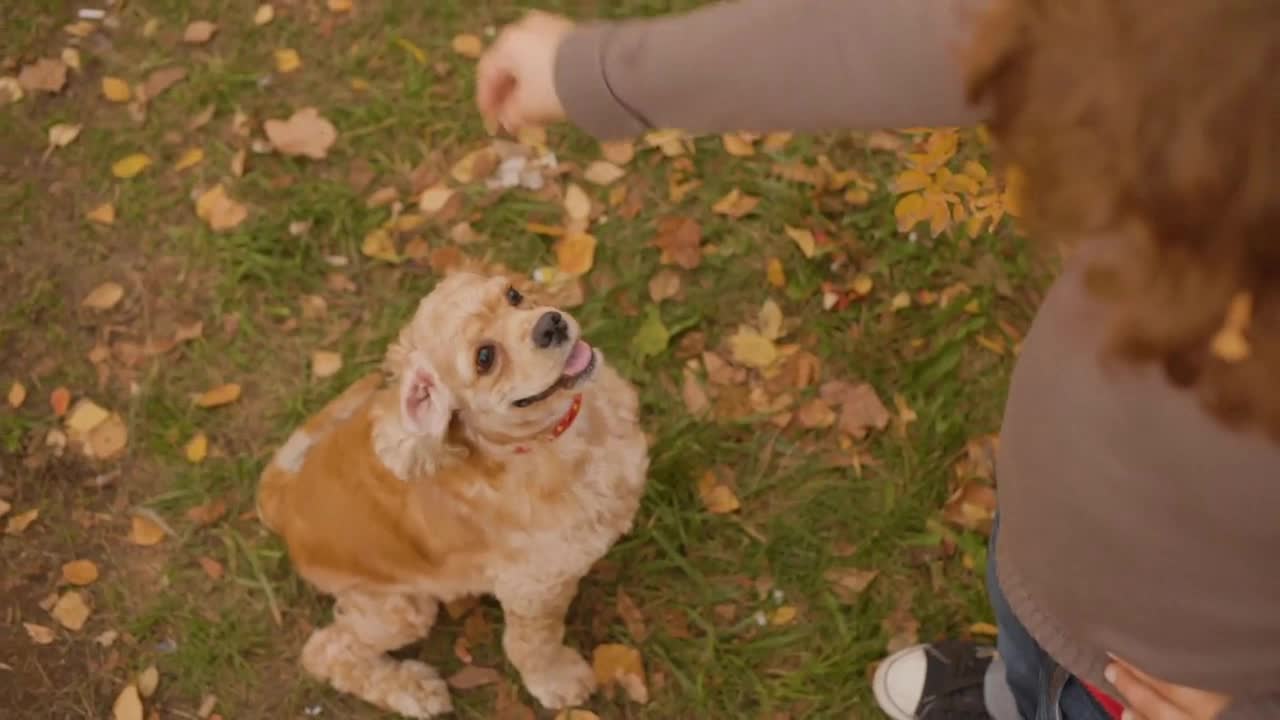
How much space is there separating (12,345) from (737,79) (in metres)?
3.35

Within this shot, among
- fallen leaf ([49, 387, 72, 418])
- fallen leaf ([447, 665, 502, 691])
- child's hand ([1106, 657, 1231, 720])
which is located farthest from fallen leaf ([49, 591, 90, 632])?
child's hand ([1106, 657, 1231, 720])

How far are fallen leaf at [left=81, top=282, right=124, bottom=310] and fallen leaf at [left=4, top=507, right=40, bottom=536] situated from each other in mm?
768

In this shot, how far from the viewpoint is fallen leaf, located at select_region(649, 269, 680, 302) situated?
3.75 m

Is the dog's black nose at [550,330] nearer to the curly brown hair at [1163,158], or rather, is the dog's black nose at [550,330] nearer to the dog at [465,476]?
the dog at [465,476]

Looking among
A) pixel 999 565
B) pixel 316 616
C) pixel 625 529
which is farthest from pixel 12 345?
pixel 999 565

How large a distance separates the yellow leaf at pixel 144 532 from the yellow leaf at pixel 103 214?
1206mm

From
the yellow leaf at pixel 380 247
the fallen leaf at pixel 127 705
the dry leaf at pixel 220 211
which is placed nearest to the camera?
the fallen leaf at pixel 127 705

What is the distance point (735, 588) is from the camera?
10.9ft

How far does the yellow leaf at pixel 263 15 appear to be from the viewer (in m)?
4.41

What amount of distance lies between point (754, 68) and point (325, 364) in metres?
2.59

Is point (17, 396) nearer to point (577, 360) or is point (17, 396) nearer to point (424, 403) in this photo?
point (424, 403)

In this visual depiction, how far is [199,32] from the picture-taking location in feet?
14.4

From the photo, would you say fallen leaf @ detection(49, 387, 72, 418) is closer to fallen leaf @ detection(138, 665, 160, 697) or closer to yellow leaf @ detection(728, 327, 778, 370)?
fallen leaf @ detection(138, 665, 160, 697)

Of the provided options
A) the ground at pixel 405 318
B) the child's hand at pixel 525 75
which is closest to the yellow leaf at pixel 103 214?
the ground at pixel 405 318
